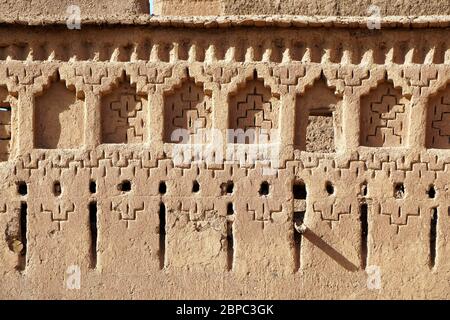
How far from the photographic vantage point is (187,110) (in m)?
7.81

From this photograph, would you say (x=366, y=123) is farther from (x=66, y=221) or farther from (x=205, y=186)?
(x=66, y=221)

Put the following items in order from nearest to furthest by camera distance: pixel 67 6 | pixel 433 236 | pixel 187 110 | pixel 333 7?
pixel 433 236, pixel 187 110, pixel 67 6, pixel 333 7

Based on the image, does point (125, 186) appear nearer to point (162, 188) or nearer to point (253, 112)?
point (162, 188)

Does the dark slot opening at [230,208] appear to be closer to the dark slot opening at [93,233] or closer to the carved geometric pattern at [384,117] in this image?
the dark slot opening at [93,233]

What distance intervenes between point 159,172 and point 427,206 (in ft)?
8.26

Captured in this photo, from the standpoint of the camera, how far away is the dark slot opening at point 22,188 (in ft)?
25.2

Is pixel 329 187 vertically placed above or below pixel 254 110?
below

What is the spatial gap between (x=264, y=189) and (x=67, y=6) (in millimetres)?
2848

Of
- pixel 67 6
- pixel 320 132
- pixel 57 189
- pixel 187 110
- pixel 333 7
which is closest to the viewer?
pixel 57 189

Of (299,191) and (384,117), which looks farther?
(299,191)

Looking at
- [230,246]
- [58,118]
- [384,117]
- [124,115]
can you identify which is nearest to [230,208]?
[230,246]

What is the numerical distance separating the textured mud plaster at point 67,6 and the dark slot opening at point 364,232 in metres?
3.06

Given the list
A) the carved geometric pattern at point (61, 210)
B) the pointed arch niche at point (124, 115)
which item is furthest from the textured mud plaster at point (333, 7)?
the carved geometric pattern at point (61, 210)

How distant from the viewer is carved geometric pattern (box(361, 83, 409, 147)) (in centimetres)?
772
